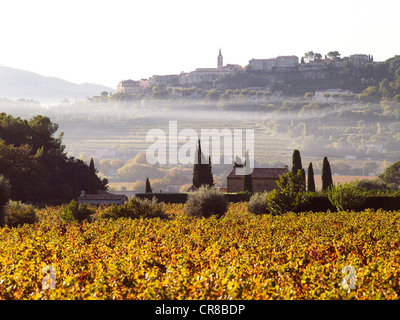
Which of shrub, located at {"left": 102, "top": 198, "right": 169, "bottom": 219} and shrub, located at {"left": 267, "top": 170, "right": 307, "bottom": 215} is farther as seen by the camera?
shrub, located at {"left": 267, "top": 170, "right": 307, "bottom": 215}

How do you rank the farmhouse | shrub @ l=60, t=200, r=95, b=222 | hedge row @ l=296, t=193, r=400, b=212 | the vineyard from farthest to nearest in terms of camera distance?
the farmhouse
hedge row @ l=296, t=193, r=400, b=212
shrub @ l=60, t=200, r=95, b=222
the vineyard

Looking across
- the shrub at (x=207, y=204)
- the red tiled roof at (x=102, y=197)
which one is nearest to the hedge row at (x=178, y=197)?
the red tiled roof at (x=102, y=197)

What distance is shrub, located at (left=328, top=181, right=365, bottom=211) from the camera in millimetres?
38250

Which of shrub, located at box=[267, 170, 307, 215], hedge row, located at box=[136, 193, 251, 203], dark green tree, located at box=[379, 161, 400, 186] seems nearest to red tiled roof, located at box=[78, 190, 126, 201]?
hedge row, located at box=[136, 193, 251, 203]

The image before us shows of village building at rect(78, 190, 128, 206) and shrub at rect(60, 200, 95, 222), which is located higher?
shrub at rect(60, 200, 95, 222)

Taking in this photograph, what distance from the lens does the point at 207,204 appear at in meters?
39.0

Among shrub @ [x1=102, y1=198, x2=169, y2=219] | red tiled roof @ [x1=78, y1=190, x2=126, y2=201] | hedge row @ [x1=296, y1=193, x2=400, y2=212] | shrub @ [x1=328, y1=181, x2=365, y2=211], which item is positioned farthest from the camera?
red tiled roof @ [x1=78, y1=190, x2=126, y2=201]

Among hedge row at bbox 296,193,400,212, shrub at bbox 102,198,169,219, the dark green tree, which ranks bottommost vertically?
the dark green tree

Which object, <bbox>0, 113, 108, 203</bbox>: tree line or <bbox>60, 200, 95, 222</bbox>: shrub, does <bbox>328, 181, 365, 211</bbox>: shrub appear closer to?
<bbox>60, 200, 95, 222</bbox>: shrub

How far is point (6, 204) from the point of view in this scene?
34750mm

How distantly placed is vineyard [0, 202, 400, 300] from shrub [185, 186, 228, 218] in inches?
526

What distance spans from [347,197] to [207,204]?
372 inches
